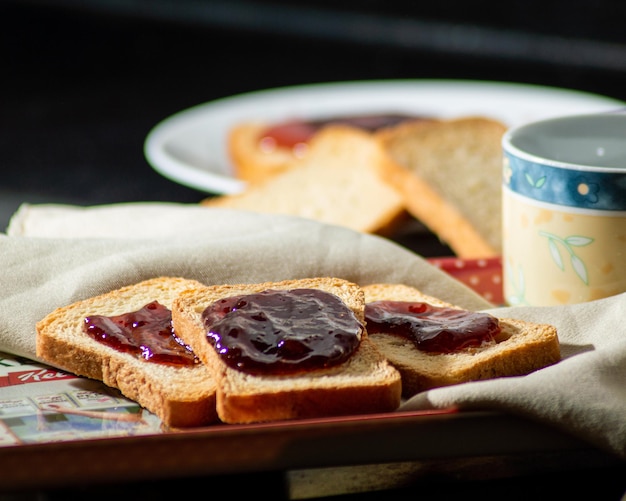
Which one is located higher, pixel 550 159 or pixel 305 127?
pixel 550 159

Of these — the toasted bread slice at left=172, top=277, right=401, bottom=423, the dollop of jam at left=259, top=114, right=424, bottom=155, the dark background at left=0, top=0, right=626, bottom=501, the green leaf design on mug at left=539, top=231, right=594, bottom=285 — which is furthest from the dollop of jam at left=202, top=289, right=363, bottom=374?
the dark background at left=0, top=0, right=626, bottom=501

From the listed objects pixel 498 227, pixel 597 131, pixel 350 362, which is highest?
pixel 597 131

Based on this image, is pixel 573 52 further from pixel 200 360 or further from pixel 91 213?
pixel 200 360

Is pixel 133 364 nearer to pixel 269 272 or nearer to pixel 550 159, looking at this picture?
pixel 269 272

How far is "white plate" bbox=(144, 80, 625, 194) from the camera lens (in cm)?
216

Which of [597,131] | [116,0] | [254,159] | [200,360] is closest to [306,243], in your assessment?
[200,360]

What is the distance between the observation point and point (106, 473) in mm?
804

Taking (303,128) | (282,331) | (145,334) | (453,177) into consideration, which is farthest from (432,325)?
(303,128)

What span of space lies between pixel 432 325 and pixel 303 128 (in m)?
1.26

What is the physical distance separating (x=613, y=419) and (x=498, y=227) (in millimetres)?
845

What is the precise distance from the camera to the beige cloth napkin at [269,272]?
Result: 889 millimetres

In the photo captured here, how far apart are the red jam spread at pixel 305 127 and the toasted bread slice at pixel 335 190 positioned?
100 millimetres

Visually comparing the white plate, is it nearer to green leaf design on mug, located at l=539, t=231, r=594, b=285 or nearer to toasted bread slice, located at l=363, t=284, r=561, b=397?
green leaf design on mug, located at l=539, t=231, r=594, b=285

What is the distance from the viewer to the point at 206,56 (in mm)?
4070
